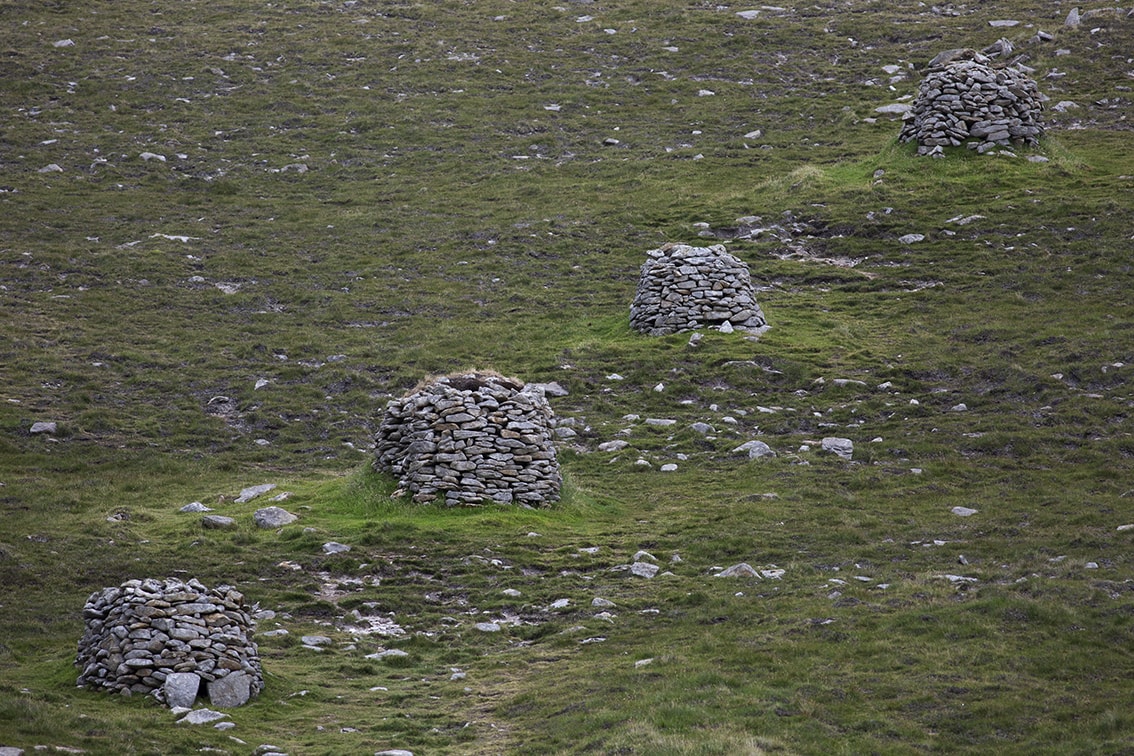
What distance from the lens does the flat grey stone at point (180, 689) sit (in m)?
12.2

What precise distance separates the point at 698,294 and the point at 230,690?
16.9m

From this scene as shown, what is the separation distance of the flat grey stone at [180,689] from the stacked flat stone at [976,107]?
2758 cm

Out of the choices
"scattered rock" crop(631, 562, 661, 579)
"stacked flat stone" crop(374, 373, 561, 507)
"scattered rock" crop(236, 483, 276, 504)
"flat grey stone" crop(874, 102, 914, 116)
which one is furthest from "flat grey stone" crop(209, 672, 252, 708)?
"flat grey stone" crop(874, 102, 914, 116)

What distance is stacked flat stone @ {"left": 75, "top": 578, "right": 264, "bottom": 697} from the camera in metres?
12.5

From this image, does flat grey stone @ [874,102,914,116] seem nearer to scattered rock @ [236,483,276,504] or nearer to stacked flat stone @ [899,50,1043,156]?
stacked flat stone @ [899,50,1043,156]

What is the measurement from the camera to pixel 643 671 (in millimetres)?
12977

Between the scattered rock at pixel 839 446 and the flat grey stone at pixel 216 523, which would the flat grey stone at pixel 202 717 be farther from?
the scattered rock at pixel 839 446

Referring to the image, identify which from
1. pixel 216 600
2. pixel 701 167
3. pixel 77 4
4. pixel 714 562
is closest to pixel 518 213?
pixel 701 167

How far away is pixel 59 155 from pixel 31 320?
13.8m

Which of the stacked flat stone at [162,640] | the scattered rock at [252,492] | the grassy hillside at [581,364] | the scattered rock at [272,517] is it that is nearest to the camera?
the stacked flat stone at [162,640]

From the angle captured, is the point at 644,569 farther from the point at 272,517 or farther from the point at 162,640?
the point at 162,640

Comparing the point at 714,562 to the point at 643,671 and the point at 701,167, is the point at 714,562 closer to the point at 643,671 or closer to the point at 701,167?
the point at 643,671

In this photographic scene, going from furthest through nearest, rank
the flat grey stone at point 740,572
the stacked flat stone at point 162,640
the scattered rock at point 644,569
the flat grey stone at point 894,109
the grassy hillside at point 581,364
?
the flat grey stone at point 894,109 < the scattered rock at point 644,569 < the flat grey stone at point 740,572 < the grassy hillside at point 581,364 < the stacked flat stone at point 162,640

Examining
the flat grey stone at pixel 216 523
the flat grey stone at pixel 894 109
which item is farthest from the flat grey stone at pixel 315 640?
the flat grey stone at pixel 894 109
